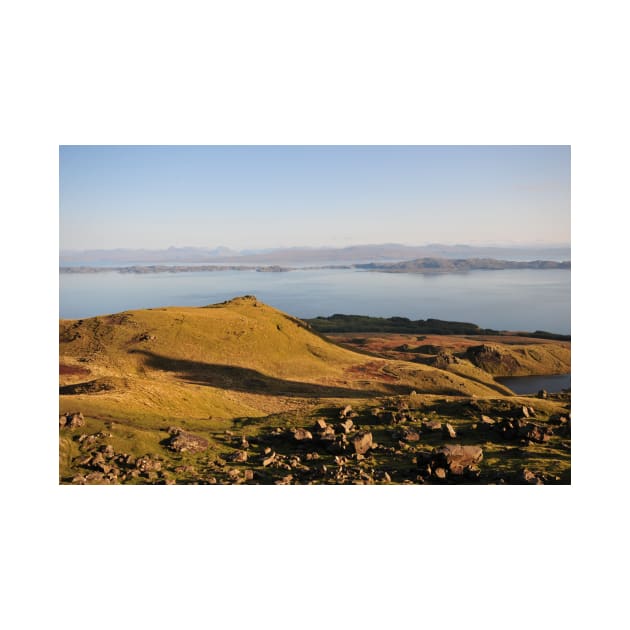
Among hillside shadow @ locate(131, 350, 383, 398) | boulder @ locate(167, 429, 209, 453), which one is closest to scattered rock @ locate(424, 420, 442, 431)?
hillside shadow @ locate(131, 350, 383, 398)

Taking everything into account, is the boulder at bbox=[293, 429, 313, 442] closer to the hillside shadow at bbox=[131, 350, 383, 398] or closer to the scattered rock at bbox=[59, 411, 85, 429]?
the scattered rock at bbox=[59, 411, 85, 429]

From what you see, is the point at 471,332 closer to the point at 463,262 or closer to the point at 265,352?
the point at 463,262

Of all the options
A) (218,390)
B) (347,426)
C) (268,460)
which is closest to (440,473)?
(347,426)

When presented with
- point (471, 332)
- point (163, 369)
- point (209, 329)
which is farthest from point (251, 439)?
point (471, 332)

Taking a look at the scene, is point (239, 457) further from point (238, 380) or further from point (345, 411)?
point (238, 380)

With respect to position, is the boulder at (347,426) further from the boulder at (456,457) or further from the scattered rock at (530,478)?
the scattered rock at (530,478)
